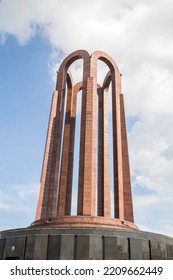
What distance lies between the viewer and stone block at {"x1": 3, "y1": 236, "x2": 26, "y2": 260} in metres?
11.9

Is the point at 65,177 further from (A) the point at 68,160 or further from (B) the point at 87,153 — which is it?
(B) the point at 87,153

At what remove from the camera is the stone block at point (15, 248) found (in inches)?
468

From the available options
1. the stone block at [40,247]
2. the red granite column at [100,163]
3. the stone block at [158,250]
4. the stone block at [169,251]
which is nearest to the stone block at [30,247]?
the stone block at [40,247]

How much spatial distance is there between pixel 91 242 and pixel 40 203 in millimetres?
7200

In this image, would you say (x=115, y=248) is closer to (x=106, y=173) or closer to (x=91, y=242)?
(x=91, y=242)

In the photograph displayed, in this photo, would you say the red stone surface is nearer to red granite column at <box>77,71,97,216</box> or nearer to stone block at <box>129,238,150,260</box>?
red granite column at <box>77,71,97,216</box>

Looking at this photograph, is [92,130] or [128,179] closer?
[92,130]

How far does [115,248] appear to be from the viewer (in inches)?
456

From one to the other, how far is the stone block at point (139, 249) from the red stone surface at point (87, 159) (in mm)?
2532

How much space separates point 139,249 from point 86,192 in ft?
14.9

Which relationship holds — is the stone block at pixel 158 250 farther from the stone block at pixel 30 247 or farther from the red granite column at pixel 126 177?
the stone block at pixel 30 247
